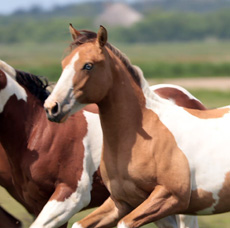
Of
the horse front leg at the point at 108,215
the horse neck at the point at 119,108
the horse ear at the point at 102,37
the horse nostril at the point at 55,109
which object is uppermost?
the horse ear at the point at 102,37

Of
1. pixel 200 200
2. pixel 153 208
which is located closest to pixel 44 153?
pixel 153 208

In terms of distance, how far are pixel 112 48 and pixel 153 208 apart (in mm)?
1124

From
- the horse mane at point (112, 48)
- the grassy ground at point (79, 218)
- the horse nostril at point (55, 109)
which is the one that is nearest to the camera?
the horse nostril at point (55, 109)

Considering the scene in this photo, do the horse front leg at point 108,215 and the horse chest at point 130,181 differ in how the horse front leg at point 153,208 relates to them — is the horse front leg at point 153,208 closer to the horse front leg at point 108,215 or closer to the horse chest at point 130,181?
the horse chest at point 130,181

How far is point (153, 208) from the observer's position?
13.8 ft

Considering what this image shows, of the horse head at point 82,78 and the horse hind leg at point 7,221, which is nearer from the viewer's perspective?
the horse head at point 82,78

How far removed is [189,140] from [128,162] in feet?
1.54

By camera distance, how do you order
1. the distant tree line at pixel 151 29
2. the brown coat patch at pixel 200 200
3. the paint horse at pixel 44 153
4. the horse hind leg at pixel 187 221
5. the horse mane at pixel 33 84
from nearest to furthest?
the brown coat patch at pixel 200 200
the paint horse at pixel 44 153
the horse mane at pixel 33 84
the horse hind leg at pixel 187 221
the distant tree line at pixel 151 29

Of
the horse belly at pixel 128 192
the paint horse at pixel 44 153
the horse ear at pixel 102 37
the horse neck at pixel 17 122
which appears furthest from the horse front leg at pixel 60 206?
the horse ear at pixel 102 37

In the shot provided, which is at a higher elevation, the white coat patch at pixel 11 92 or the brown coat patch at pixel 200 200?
the white coat patch at pixel 11 92

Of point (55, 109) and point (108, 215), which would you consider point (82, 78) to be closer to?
point (55, 109)

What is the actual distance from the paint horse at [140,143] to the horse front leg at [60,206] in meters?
0.54

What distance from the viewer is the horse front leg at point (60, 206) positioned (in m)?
4.89

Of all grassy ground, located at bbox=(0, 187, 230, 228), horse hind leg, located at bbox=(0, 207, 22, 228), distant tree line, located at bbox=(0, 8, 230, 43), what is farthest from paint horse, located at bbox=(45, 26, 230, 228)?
distant tree line, located at bbox=(0, 8, 230, 43)
